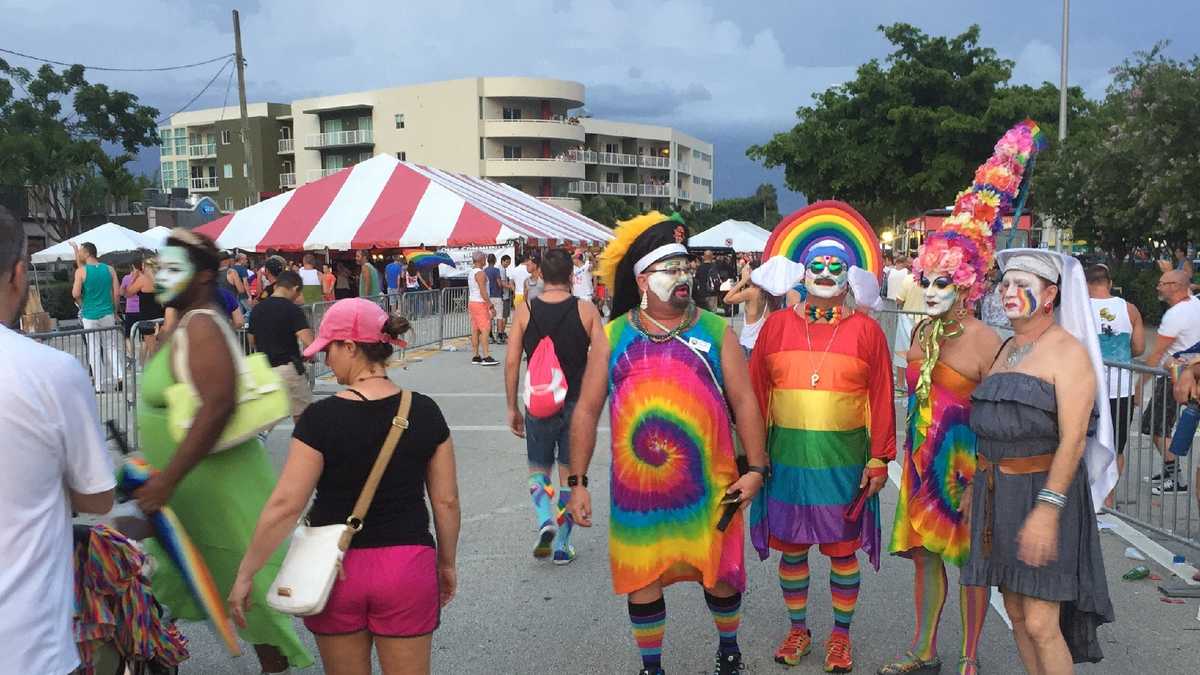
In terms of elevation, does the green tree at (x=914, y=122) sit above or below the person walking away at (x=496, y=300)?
above

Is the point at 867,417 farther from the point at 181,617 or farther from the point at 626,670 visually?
the point at 181,617

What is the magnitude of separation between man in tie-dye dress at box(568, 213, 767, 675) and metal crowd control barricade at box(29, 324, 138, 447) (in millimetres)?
5764

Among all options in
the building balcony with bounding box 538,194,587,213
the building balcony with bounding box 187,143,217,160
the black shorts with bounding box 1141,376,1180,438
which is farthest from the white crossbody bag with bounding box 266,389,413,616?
the building balcony with bounding box 187,143,217,160

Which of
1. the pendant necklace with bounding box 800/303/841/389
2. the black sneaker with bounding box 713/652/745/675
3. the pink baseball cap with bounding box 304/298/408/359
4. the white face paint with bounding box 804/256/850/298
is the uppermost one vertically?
the white face paint with bounding box 804/256/850/298

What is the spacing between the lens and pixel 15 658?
7.00ft

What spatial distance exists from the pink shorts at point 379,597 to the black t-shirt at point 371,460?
0.13 feet

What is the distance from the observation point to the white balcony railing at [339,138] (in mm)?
69250

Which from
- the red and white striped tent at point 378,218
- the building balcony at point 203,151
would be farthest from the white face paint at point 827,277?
the building balcony at point 203,151

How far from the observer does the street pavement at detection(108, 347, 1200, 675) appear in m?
4.32

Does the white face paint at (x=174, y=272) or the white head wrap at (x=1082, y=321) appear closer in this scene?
the white head wrap at (x=1082, y=321)

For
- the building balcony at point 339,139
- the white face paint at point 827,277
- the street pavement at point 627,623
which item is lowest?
the street pavement at point 627,623

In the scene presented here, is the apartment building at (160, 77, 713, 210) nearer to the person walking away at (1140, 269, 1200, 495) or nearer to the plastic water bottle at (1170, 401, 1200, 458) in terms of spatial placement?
the person walking away at (1140, 269, 1200, 495)

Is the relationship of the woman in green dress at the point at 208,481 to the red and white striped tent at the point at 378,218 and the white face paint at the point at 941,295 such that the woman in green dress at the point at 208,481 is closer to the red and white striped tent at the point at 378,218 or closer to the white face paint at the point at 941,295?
the white face paint at the point at 941,295

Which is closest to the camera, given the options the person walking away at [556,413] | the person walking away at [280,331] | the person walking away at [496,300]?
the person walking away at [556,413]
